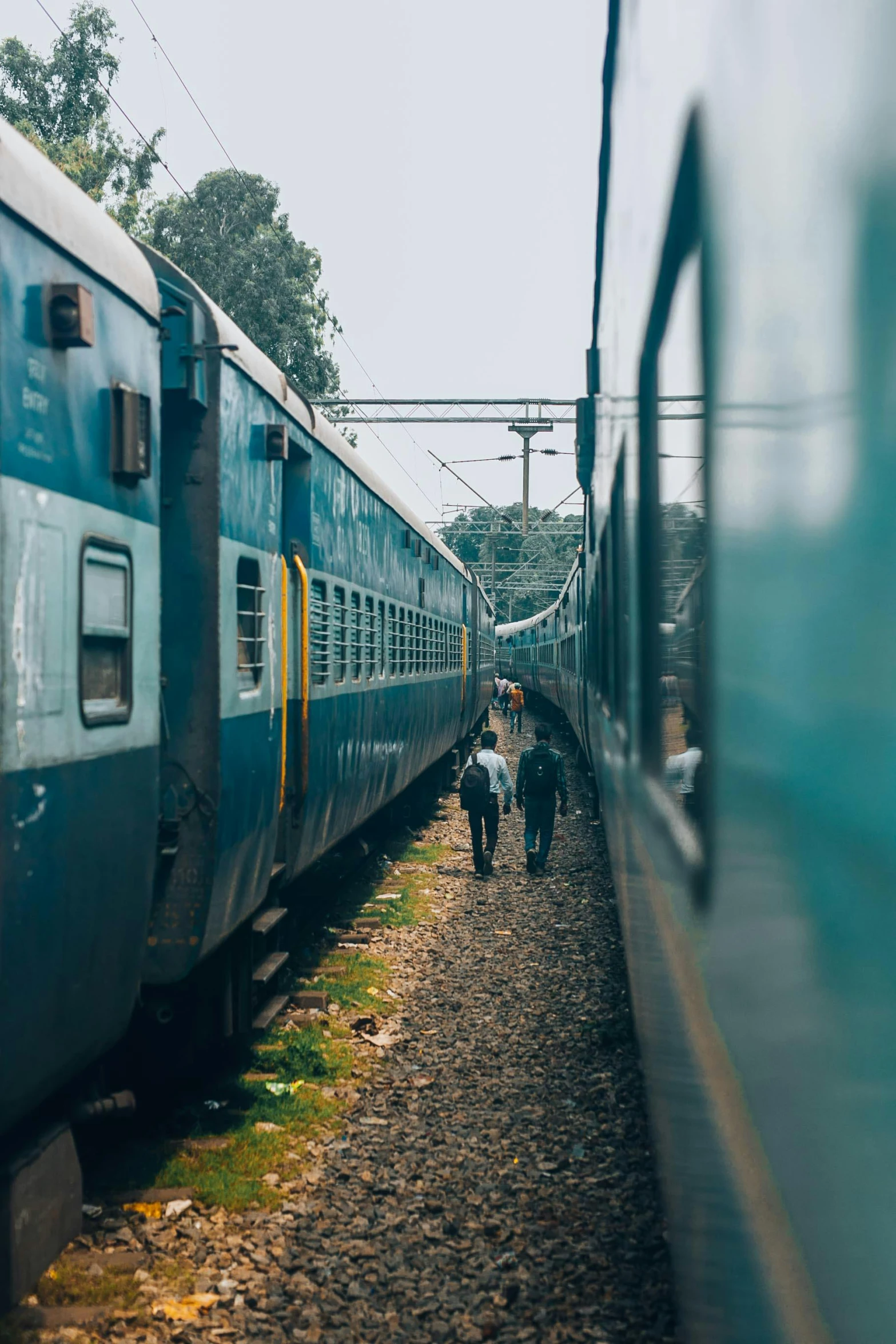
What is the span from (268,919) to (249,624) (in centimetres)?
168

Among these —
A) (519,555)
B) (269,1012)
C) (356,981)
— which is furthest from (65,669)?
(519,555)

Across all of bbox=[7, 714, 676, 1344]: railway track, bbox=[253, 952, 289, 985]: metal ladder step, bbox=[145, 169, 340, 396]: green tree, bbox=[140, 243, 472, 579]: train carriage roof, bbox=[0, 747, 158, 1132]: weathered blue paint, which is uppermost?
bbox=[145, 169, 340, 396]: green tree

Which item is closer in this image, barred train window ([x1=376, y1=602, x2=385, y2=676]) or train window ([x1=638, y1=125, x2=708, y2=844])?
train window ([x1=638, y1=125, x2=708, y2=844])

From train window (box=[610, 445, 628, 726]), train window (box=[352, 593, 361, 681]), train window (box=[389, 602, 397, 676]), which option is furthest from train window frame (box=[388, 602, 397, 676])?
train window (box=[610, 445, 628, 726])

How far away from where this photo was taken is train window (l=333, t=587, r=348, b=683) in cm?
830

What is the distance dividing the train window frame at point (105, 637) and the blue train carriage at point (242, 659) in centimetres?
102

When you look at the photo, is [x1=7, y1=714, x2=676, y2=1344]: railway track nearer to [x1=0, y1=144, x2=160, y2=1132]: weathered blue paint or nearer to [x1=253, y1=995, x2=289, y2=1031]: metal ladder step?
[x1=253, y1=995, x2=289, y2=1031]: metal ladder step

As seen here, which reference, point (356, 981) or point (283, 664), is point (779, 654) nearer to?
point (283, 664)

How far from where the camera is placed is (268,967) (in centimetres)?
669

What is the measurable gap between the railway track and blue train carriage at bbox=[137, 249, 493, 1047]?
0.68 m

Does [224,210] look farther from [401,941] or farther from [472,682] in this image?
[401,941]

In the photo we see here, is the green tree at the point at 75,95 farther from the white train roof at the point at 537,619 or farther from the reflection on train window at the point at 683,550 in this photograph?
the reflection on train window at the point at 683,550

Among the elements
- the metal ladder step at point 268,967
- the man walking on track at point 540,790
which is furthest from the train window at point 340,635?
the man walking on track at point 540,790

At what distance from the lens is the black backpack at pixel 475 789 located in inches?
513
